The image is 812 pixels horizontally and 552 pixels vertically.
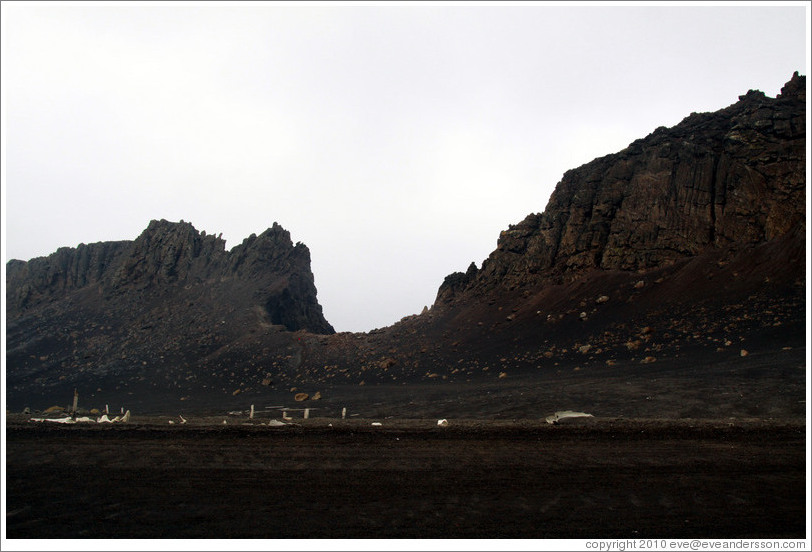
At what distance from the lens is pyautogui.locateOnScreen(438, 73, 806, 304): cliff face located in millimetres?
37344

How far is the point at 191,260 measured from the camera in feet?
220

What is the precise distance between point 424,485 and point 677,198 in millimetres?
43800

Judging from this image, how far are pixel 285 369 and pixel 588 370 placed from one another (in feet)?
95.4

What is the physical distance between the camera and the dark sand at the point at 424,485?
6.61 metres

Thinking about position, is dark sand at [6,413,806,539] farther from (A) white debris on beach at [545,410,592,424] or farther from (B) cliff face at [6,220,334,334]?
(B) cliff face at [6,220,334,334]

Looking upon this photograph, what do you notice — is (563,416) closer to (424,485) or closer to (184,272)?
(424,485)

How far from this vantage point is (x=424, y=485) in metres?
8.37

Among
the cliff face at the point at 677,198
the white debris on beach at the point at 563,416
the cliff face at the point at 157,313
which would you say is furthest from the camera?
the cliff face at the point at 157,313

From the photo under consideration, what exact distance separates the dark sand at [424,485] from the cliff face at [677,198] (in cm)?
3152

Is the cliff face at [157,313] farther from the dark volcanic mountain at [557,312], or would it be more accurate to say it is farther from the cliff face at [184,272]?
Result: the dark volcanic mountain at [557,312]

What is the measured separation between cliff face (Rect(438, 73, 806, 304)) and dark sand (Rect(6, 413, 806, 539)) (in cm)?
3152

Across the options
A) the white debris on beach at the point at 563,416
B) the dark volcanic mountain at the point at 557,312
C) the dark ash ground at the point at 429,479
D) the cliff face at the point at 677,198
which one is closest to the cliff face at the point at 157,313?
Answer: the dark volcanic mountain at the point at 557,312

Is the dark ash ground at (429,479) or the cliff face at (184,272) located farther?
the cliff face at (184,272)

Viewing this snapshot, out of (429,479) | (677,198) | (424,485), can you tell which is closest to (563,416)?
(429,479)
